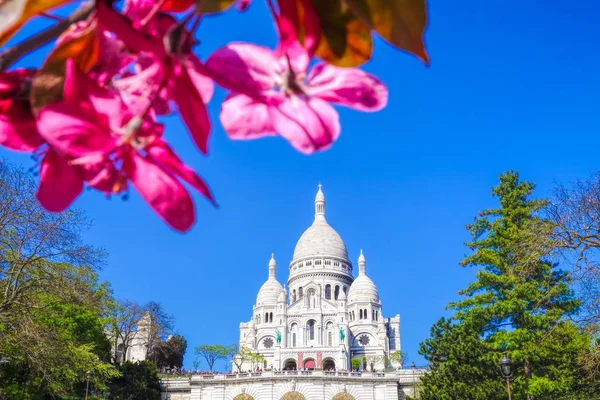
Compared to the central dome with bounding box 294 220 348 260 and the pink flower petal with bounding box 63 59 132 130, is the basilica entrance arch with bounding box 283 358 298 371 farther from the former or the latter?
the pink flower petal with bounding box 63 59 132 130

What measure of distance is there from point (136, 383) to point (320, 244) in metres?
37.0

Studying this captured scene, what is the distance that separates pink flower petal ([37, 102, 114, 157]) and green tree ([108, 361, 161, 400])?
1397 inches

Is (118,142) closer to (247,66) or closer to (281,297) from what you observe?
(247,66)

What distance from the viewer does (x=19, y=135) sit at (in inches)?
28.7

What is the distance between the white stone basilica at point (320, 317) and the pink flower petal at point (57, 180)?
178 ft

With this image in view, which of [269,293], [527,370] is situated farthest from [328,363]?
[527,370]

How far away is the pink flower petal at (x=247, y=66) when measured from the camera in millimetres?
613

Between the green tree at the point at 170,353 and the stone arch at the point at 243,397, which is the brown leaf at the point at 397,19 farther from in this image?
the green tree at the point at 170,353

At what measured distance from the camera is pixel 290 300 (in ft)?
222

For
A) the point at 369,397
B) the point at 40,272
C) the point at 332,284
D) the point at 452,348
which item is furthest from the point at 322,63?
the point at 332,284

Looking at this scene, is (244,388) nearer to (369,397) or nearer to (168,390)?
(168,390)

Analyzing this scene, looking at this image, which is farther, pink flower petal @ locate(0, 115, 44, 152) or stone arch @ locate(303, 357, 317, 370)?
stone arch @ locate(303, 357, 317, 370)

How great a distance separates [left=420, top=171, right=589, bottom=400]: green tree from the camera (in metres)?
18.6

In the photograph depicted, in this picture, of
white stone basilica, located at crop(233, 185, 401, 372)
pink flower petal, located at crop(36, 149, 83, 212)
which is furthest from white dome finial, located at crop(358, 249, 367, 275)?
pink flower petal, located at crop(36, 149, 83, 212)
